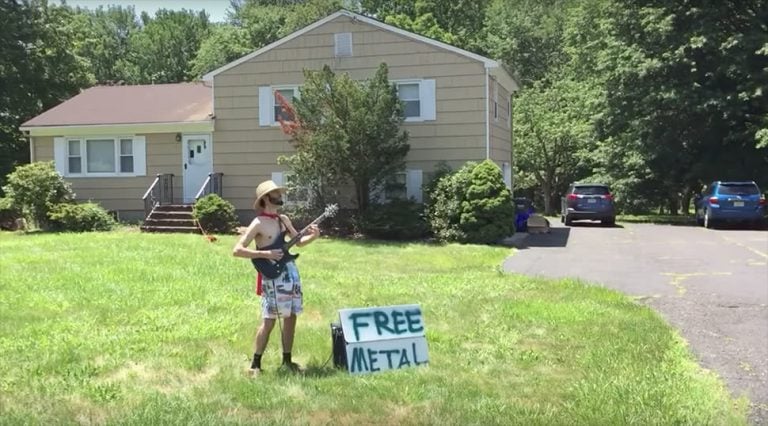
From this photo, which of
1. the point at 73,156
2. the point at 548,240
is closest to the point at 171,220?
the point at 73,156

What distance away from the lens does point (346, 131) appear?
62.0 ft

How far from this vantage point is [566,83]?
141 ft

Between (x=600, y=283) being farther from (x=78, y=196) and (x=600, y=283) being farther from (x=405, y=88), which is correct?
(x=78, y=196)

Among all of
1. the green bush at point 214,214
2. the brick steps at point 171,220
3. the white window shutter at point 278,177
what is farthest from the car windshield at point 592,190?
the brick steps at point 171,220

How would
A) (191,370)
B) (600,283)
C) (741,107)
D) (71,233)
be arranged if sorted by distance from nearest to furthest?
1. (191,370)
2. (600,283)
3. (71,233)
4. (741,107)

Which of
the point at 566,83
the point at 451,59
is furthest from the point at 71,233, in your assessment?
the point at 566,83

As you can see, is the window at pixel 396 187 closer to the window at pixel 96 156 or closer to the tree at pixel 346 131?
the tree at pixel 346 131

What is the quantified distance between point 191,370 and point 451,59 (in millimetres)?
15633

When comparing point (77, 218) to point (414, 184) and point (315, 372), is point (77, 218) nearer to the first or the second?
point (414, 184)

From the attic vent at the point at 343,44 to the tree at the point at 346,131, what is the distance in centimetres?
198

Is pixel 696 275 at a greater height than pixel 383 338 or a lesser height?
lesser

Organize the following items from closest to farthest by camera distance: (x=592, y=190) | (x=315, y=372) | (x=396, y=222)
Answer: (x=315, y=372) → (x=396, y=222) → (x=592, y=190)

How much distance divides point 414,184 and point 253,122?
17.1ft

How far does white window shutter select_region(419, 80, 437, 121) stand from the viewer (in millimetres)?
20894
